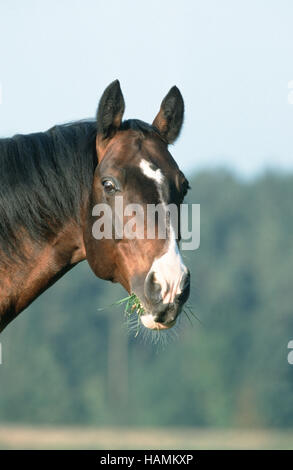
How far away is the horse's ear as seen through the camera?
23.8 ft

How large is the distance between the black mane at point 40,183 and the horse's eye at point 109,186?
0.24 metres

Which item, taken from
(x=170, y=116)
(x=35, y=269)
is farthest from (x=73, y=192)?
(x=170, y=116)

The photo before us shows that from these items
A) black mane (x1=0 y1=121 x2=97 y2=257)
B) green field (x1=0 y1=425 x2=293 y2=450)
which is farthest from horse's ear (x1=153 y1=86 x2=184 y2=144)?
green field (x1=0 y1=425 x2=293 y2=450)

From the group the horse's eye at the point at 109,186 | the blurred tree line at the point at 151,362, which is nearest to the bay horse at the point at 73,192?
the horse's eye at the point at 109,186

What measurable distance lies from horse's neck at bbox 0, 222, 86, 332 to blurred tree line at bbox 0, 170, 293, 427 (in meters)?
53.8

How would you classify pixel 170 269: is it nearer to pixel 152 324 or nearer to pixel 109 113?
pixel 152 324

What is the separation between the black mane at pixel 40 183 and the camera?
6.75 m

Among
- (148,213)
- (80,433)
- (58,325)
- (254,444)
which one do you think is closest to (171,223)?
(148,213)

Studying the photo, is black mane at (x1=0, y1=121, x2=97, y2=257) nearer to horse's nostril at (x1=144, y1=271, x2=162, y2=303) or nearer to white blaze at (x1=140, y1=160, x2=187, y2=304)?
white blaze at (x1=140, y1=160, x2=187, y2=304)

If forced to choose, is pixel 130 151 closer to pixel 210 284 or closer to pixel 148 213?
pixel 148 213

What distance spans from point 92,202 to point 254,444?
127ft

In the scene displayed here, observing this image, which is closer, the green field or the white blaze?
the white blaze
